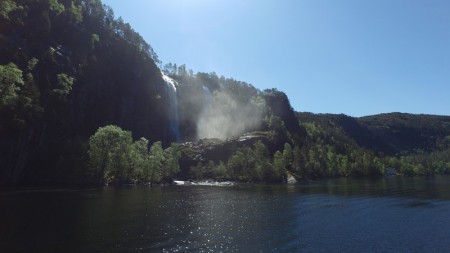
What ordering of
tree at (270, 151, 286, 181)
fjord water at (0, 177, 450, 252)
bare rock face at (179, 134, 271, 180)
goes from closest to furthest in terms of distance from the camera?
fjord water at (0, 177, 450, 252) < tree at (270, 151, 286, 181) < bare rock face at (179, 134, 271, 180)

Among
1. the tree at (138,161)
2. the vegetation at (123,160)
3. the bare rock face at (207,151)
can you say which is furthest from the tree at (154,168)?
the bare rock face at (207,151)

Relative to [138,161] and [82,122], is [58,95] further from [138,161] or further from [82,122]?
[138,161]

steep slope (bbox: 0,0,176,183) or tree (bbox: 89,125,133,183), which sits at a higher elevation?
steep slope (bbox: 0,0,176,183)

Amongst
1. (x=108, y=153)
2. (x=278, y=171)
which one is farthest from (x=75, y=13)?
(x=278, y=171)

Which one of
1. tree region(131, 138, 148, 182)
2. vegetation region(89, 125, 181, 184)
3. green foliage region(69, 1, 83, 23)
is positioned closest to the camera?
vegetation region(89, 125, 181, 184)

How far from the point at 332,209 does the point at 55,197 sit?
59496 mm

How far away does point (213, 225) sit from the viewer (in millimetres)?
56281

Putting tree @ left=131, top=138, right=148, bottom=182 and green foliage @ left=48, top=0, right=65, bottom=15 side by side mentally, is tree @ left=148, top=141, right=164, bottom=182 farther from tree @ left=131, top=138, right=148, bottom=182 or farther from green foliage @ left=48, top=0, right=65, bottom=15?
green foliage @ left=48, top=0, right=65, bottom=15

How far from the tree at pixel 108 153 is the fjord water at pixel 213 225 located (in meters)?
39.8

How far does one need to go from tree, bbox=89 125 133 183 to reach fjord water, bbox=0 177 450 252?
1568 inches

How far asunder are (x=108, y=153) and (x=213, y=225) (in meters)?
76.8

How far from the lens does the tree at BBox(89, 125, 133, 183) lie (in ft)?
404

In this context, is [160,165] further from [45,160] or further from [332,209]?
[332,209]

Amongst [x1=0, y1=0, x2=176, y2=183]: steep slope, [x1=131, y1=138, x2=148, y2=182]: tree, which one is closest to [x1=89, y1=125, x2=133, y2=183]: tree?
[x1=131, y1=138, x2=148, y2=182]: tree
